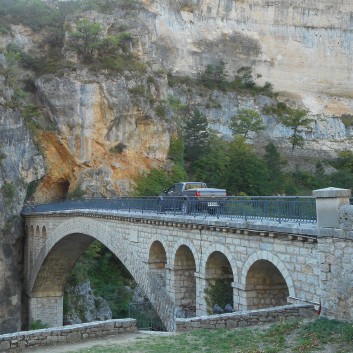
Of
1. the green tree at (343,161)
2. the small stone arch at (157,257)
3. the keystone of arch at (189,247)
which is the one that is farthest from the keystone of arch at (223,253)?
the green tree at (343,161)

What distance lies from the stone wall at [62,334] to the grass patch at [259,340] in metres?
0.99

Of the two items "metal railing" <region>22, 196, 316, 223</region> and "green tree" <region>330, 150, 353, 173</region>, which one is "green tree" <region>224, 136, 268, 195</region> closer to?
"green tree" <region>330, 150, 353, 173</region>

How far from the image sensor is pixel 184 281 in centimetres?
1694

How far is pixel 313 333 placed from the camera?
980 cm

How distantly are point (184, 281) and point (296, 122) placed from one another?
1710 inches

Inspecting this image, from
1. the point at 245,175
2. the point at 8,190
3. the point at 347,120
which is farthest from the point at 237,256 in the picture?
the point at 347,120

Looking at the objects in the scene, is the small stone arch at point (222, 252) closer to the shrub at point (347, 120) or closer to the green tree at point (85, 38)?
the green tree at point (85, 38)

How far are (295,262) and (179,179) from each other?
32447mm

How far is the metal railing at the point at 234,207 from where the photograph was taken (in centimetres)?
1193

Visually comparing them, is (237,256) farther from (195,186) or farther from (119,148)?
(119,148)

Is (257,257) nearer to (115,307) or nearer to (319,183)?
(115,307)

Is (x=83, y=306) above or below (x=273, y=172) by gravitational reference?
below

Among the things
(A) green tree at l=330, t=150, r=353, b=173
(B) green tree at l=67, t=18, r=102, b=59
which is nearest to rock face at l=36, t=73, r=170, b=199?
(B) green tree at l=67, t=18, r=102, b=59

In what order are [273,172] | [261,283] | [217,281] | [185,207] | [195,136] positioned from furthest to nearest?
[195,136], [273,172], [185,207], [217,281], [261,283]
